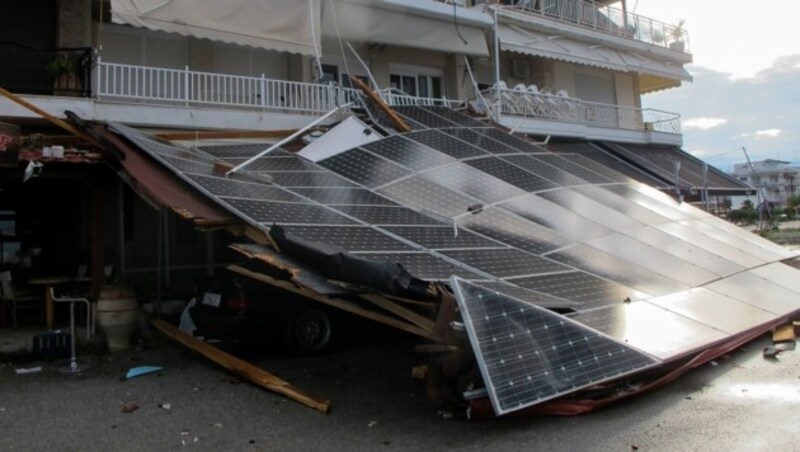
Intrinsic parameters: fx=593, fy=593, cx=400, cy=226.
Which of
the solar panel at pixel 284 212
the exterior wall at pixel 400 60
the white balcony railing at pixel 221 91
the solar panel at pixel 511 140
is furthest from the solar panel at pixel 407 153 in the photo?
the exterior wall at pixel 400 60

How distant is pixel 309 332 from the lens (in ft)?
27.0

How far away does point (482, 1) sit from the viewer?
19281 millimetres

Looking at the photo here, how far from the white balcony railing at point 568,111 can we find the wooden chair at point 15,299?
1144 cm

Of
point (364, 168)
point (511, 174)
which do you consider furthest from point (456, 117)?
point (364, 168)

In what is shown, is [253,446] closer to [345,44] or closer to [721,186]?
[345,44]

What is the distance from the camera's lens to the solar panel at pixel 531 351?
14.8 ft

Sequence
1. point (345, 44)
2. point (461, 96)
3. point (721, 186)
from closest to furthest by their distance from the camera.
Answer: point (345, 44)
point (461, 96)
point (721, 186)

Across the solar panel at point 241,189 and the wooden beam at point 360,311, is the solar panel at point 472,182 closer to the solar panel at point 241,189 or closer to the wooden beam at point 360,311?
the solar panel at point 241,189

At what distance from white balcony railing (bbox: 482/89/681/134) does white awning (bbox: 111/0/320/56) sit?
5.82m

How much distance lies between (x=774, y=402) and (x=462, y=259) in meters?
3.13

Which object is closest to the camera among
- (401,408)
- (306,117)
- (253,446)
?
(253,446)

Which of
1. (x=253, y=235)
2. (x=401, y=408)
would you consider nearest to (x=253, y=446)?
(x=401, y=408)

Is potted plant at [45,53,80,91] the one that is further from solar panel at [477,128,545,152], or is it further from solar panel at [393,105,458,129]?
solar panel at [477,128,545,152]

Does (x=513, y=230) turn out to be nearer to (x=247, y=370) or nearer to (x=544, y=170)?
(x=544, y=170)
